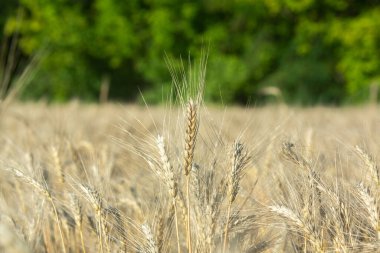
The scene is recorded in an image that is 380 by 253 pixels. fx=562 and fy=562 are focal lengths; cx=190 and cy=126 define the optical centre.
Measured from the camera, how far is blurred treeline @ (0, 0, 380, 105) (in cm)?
1612

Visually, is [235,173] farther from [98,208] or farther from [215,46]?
[215,46]

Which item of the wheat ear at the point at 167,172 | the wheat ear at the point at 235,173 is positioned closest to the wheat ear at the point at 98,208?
the wheat ear at the point at 167,172

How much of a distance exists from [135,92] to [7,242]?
18.5 metres

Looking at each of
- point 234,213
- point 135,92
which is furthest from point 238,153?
point 135,92

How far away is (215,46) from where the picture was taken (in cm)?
1595

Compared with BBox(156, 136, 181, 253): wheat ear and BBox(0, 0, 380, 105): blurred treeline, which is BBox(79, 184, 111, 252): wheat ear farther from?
BBox(0, 0, 380, 105): blurred treeline

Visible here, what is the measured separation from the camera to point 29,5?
18078 millimetres

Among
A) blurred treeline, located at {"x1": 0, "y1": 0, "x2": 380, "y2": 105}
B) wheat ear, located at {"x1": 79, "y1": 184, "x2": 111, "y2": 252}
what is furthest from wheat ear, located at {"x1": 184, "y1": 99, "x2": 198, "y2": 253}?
blurred treeline, located at {"x1": 0, "y1": 0, "x2": 380, "y2": 105}

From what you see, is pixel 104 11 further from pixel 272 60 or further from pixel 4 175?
pixel 4 175

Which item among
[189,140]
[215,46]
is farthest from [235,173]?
[215,46]

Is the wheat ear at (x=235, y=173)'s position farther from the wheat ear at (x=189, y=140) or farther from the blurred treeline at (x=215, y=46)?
the blurred treeline at (x=215, y=46)

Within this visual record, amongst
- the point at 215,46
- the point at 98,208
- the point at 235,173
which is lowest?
the point at 98,208

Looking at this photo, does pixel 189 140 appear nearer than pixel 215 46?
Yes

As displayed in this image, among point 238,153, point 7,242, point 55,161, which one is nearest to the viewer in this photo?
point 7,242
